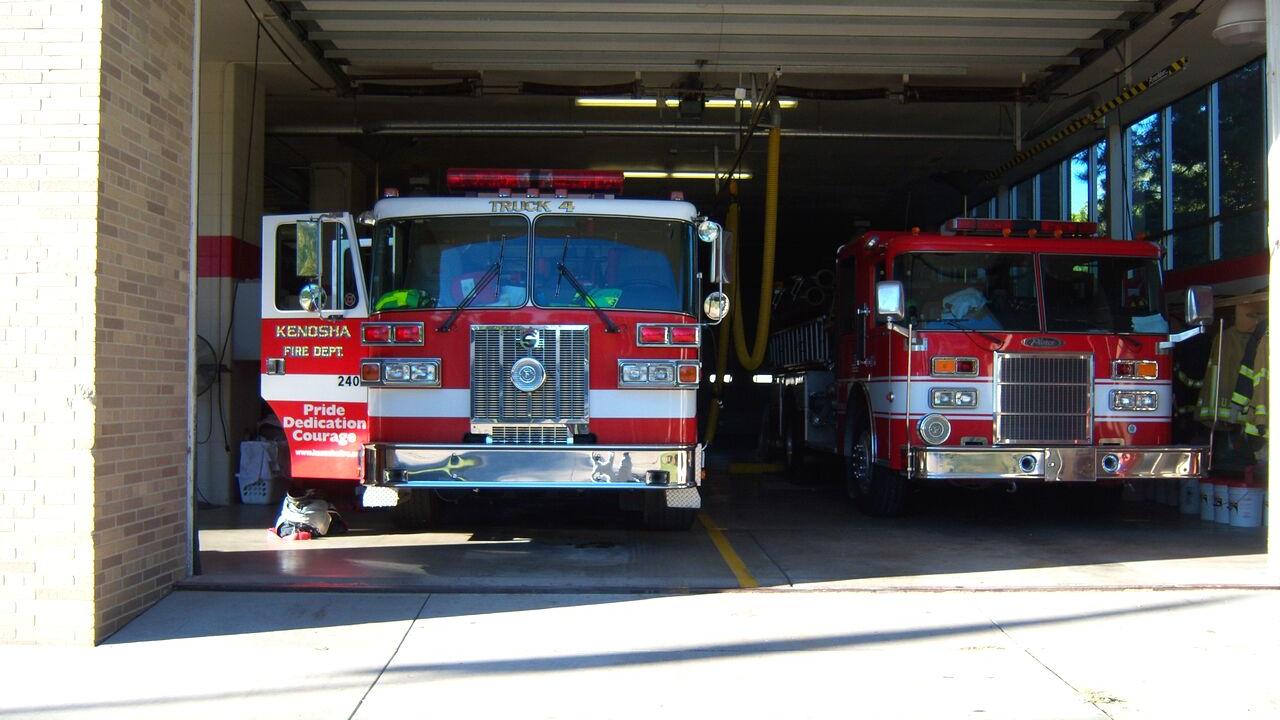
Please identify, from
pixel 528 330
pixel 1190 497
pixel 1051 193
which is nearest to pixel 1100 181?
pixel 1051 193

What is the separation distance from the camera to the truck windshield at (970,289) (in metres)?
9.24

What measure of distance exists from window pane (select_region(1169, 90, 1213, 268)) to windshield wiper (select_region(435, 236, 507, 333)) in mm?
8677

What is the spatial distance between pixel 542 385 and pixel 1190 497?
7.27 meters

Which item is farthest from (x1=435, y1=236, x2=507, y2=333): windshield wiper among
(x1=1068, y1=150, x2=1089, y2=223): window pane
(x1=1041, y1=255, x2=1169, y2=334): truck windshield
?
(x1=1068, y1=150, x2=1089, y2=223): window pane

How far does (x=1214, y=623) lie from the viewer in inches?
248

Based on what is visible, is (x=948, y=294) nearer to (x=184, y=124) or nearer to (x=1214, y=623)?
(x=1214, y=623)

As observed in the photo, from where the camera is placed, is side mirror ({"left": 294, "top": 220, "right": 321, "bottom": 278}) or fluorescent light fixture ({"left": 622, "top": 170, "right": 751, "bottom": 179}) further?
fluorescent light fixture ({"left": 622, "top": 170, "right": 751, "bottom": 179})

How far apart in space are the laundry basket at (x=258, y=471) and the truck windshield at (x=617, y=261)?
4638mm

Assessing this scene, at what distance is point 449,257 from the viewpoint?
315 inches

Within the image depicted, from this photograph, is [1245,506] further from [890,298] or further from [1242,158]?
[890,298]

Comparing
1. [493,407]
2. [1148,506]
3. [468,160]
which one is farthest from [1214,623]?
[468,160]

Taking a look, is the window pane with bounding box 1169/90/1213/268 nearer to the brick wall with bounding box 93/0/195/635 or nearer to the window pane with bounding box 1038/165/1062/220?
the window pane with bounding box 1038/165/1062/220

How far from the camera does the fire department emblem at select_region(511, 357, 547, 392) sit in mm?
7652

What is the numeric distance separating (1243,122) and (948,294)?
5046 millimetres
